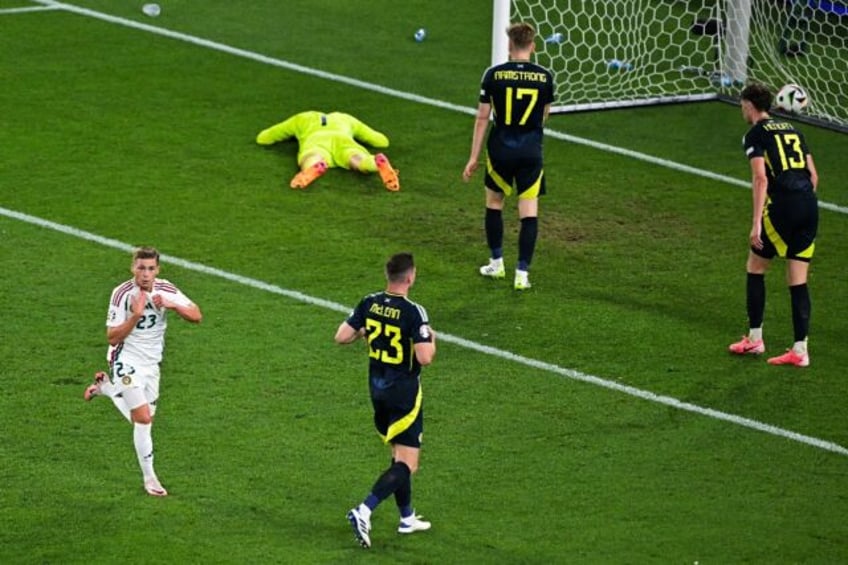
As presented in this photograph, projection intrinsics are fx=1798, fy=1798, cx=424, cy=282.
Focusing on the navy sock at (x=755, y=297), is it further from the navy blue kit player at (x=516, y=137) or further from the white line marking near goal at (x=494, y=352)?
the navy blue kit player at (x=516, y=137)

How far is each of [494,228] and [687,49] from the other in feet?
25.2

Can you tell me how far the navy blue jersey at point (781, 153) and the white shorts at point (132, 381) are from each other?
469cm

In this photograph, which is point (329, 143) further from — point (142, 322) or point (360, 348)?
point (142, 322)

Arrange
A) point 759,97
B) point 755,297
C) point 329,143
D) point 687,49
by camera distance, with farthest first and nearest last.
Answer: point 687,49 < point 329,143 < point 755,297 < point 759,97

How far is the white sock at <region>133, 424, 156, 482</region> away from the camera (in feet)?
34.8

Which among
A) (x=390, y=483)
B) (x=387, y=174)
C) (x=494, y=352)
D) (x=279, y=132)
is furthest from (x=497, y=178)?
(x=390, y=483)

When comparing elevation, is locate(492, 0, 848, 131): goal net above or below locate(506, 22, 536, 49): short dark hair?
below

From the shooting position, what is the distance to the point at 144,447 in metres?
10.6

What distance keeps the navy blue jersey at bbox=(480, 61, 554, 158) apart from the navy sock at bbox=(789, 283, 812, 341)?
2549mm

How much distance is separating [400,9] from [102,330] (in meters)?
11.0

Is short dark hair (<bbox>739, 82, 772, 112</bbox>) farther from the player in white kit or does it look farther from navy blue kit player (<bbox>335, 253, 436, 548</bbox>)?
the player in white kit

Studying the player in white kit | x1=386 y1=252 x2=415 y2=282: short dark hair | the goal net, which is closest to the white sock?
the player in white kit

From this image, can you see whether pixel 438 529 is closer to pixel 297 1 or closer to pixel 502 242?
pixel 502 242

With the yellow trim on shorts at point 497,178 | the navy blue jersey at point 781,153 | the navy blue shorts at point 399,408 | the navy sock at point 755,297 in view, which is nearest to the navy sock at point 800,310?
the navy sock at point 755,297
